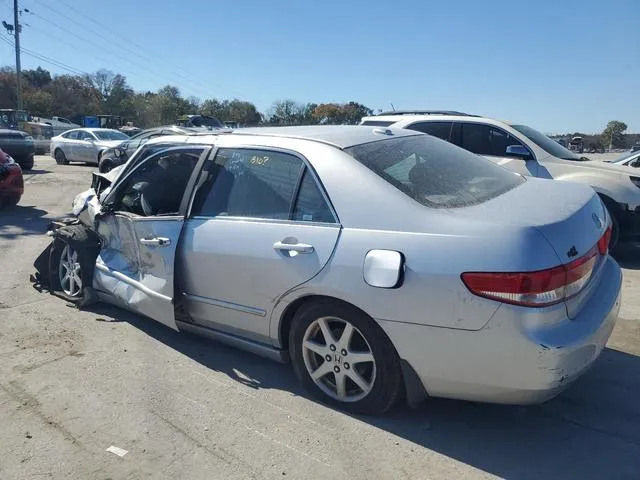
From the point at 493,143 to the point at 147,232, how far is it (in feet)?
16.7

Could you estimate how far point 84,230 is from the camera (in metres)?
4.96

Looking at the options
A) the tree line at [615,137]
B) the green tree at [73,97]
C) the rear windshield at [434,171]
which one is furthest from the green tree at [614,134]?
the green tree at [73,97]

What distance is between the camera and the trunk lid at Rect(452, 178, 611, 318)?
2670 mm

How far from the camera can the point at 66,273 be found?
517 cm

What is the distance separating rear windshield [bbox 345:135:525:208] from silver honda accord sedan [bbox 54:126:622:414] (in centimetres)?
1

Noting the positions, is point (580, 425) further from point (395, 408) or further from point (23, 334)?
point (23, 334)

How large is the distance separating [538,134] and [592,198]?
4720 millimetres

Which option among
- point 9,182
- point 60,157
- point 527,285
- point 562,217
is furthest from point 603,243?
point 60,157

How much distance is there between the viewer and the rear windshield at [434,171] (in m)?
3.09

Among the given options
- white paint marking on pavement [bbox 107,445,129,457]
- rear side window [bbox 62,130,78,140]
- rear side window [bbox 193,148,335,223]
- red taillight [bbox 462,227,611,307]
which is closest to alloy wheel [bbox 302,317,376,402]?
rear side window [bbox 193,148,335,223]

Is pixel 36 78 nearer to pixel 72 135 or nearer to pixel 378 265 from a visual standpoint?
pixel 72 135

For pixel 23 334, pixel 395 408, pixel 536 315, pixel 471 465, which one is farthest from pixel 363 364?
pixel 23 334

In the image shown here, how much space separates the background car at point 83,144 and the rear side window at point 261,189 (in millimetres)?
17948

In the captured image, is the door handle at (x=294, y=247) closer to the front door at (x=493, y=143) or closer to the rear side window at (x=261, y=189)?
the rear side window at (x=261, y=189)
